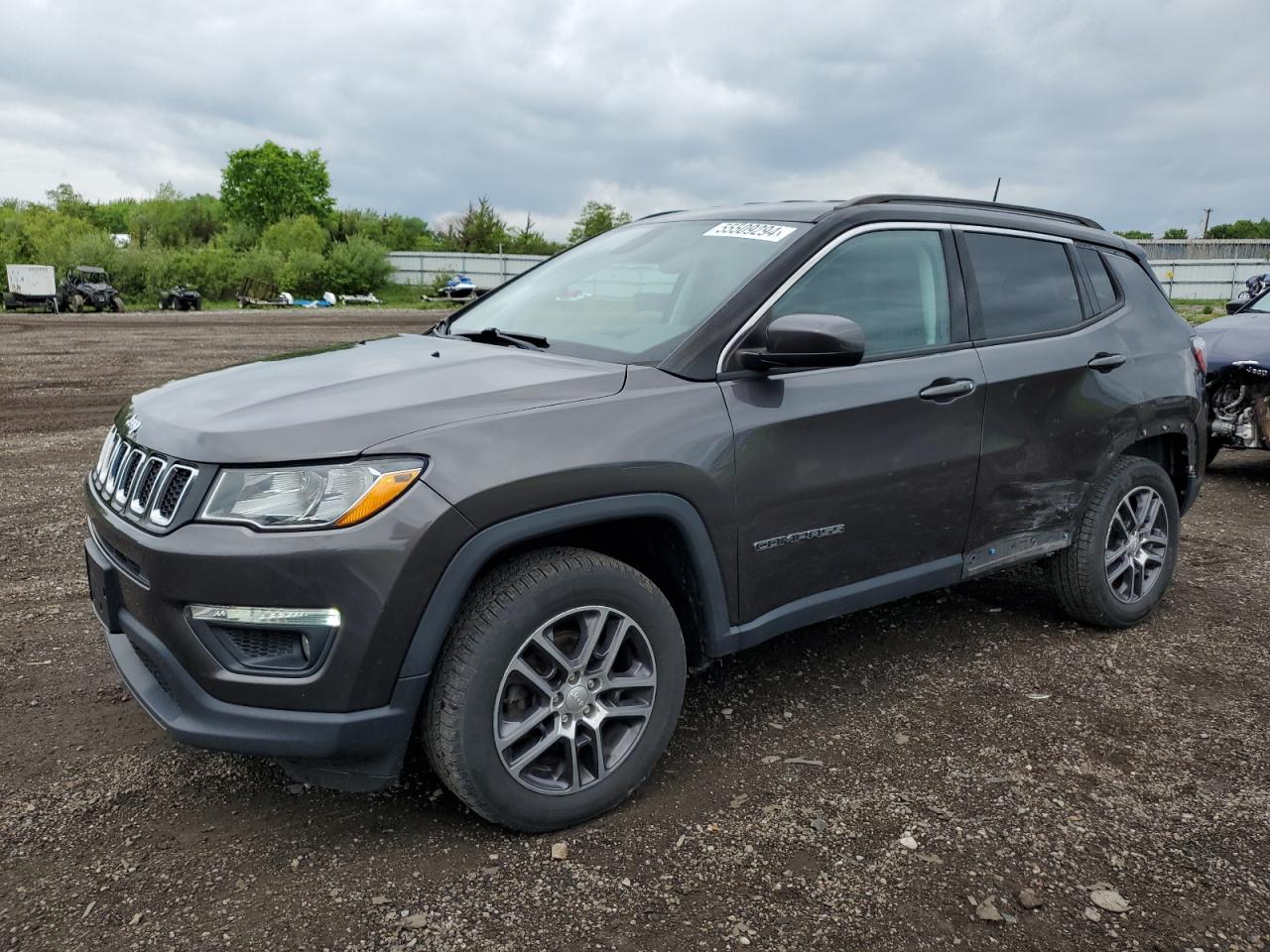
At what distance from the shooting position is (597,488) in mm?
2598

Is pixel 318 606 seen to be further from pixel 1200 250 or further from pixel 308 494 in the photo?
pixel 1200 250

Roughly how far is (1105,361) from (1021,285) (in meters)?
0.52

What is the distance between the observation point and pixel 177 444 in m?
2.48

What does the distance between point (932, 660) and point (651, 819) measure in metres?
1.70

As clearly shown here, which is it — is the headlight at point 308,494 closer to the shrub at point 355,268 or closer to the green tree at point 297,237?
the shrub at point 355,268

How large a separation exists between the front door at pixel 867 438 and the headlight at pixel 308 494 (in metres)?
1.08

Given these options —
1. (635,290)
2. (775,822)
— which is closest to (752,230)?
(635,290)

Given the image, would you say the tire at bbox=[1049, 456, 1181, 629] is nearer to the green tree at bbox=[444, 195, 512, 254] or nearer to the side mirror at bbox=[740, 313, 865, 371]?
the side mirror at bbox=[740, 313, 865, 371]

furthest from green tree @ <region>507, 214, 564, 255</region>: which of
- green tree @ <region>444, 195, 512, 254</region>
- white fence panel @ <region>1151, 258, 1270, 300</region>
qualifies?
white fence panel @ <region>1151, 258, 1270, 300</region>

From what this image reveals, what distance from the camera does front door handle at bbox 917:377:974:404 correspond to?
3375 mm

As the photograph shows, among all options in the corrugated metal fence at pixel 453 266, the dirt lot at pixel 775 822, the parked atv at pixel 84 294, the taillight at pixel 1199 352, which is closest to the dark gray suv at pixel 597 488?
the dirt lot at pixel 775 822

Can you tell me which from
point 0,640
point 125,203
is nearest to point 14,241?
point 125,203

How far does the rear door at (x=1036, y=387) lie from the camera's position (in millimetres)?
3652

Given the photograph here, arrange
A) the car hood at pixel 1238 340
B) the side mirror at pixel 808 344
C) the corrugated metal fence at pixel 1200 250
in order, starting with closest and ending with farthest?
the side mirror at pixel 808 344, the car hood at pixel 1238 340, the corrugated metal fence at pixel 1200 250
